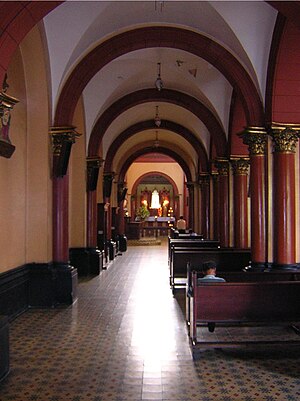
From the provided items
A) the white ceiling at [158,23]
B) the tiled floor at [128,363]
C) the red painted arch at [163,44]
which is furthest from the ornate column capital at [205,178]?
the tiled floor at [128,363]

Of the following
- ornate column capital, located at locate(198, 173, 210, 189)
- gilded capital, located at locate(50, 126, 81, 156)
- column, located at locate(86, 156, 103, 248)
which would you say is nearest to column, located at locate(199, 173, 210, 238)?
ornate column capital, located at locate(198, 173, 210, 189)

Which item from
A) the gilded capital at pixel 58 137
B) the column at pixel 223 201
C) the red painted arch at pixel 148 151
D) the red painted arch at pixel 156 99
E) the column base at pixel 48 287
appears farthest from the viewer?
the red painted arch at pixel 148 151

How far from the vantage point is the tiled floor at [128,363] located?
371 centimetres

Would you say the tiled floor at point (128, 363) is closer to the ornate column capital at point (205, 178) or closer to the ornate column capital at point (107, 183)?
the ornate column capital at point (107, 183)

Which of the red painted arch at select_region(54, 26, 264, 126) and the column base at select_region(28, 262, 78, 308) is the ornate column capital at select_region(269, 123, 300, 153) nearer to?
the red painted arch at select_region(54, 26, 264, 126)

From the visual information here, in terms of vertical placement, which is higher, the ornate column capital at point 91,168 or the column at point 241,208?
the ornate column capital at point 91,168

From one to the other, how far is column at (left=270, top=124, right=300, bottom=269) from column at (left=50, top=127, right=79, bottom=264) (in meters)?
3.46

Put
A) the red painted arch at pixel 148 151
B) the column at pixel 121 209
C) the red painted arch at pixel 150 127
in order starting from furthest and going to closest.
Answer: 1. the red painted arch at pixel 148 151
2. the column at pixel 121 209
3. the red painted arch at pixel 150 127

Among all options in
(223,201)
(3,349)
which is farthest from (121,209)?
(3,349)

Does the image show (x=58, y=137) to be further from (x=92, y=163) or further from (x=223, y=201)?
(x=223, y=201)

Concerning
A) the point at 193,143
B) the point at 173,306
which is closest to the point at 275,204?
the point at 173,306

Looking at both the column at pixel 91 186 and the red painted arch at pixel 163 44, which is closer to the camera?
the red painted arch at pixel 163 44

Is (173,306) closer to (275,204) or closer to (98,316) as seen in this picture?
(98,316)

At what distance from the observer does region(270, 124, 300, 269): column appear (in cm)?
703
